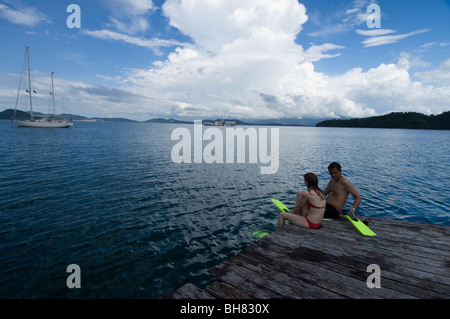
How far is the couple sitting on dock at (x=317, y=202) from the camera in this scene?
26.8ft

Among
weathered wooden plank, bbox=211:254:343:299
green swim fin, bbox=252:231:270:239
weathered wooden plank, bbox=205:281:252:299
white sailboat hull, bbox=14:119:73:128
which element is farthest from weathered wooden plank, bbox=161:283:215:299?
white sailboat hull, bbox=14:119:73:128

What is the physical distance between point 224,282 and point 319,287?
2424 mm

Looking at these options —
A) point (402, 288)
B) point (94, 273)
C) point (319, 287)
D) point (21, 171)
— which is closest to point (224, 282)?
point (319, 287)

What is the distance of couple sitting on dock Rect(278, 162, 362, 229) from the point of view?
8.17 metres

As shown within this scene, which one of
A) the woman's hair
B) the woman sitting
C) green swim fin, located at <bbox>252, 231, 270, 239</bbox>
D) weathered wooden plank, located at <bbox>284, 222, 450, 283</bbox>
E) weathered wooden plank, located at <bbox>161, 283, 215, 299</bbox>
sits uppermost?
the woman's hair

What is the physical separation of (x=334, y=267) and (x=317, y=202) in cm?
275

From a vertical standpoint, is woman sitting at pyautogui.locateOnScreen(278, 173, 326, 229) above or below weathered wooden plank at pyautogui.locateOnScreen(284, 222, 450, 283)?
above

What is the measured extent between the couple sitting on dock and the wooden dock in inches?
18.9

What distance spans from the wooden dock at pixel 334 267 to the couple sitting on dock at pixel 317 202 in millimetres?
479

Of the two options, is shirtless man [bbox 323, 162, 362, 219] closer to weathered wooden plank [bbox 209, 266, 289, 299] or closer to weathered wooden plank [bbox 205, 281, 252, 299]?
weathered wooden plank [bbox 209, 266, 289, 299]

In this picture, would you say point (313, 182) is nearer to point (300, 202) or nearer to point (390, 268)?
point (300, 202)

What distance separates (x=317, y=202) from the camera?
8.16 m

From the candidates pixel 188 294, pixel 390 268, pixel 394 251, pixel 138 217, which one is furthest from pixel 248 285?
pixel 138 217
